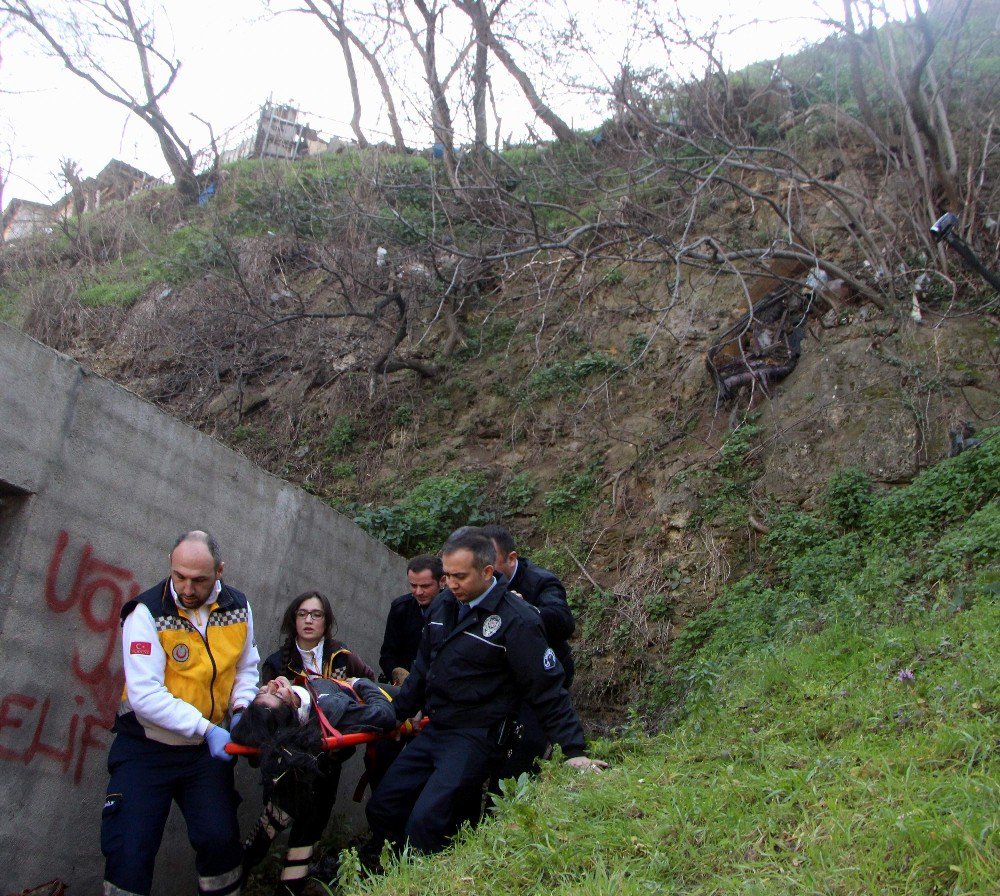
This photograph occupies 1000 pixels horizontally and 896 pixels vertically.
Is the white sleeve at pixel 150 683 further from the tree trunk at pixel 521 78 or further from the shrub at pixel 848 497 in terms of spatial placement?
the tree trunk at pixel 521 78

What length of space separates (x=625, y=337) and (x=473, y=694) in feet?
24.0

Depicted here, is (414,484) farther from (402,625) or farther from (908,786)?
(908,786)

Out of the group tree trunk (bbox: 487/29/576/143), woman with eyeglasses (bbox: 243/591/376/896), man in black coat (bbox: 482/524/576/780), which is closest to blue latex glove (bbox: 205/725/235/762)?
woman with eyeglasses (bbox: 243/591/376/896)

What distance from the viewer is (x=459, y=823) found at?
4.34 metres

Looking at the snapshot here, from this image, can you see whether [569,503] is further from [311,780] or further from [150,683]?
[150,683]

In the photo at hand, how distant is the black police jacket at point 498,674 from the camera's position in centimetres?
436

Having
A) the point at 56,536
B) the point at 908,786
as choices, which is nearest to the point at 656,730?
the point at 908,786

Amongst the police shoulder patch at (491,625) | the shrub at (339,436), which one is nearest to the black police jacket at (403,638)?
the police shoulder patch at (491,625)

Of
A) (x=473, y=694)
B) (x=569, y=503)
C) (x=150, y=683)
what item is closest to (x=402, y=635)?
(x=473, y=694)

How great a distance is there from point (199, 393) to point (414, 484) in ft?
12.7

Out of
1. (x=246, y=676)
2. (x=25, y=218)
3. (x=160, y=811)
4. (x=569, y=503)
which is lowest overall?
(x=160, y=811)

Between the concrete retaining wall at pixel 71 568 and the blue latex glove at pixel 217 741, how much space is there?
74cm

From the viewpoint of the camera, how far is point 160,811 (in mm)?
3920

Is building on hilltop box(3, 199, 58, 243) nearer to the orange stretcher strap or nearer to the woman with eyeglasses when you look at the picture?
the woman with eyeglasses
